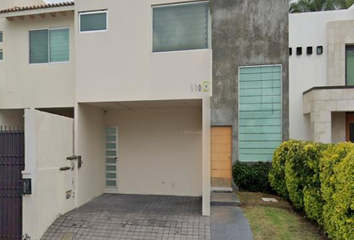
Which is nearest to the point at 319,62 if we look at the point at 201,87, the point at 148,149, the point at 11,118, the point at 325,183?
the point at 201,87

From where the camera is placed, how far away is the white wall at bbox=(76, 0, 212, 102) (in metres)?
7.11

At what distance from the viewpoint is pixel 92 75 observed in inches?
299

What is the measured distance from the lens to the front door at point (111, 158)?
380 inches

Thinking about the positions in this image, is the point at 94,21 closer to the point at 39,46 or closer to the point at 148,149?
the point at 39,46

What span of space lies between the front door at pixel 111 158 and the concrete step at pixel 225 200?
3.82 meters

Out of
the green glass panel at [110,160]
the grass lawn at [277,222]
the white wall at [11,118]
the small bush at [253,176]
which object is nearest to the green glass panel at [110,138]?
the green glass panel at [110,160]

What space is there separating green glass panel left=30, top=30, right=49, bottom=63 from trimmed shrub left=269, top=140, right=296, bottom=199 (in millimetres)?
8822

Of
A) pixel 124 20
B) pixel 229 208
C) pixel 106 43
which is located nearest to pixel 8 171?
pixel 106 43

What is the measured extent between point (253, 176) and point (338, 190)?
526cm

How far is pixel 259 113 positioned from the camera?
33.7ft

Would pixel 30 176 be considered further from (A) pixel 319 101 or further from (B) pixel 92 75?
(A) pixel 319 101

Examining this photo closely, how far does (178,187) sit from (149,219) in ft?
9.16

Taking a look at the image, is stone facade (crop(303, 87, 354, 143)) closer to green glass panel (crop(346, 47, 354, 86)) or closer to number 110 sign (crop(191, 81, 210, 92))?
green glass panel (crop(346, 47, 354, 86))

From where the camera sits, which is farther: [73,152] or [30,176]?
[73,152]
